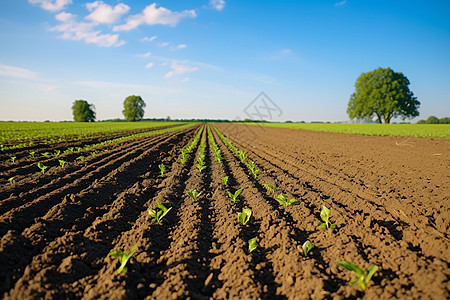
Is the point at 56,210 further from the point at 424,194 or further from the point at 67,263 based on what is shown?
the point at 424,194

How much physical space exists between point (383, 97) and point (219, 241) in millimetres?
57190

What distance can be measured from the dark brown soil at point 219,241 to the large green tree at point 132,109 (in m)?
99.0

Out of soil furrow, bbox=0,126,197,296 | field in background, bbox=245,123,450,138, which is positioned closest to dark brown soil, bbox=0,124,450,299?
soil furrow, bbox=0,126,197,296

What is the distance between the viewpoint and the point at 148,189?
605 cm

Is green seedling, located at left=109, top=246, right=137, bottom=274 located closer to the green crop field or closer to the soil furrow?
the soil furrow

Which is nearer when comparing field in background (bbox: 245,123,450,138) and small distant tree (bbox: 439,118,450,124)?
field in background (bbox: 245,123,450,138)

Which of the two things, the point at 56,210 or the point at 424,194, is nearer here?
the point at 56,210

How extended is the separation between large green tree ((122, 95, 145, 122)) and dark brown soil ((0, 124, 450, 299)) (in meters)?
99.0

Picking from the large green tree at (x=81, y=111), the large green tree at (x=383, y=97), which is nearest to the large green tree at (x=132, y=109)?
the large green tree at (x=81, y=111)

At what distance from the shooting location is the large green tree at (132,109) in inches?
3888

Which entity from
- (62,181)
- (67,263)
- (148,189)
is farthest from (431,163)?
(62,181)

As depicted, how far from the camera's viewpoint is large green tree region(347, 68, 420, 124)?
157ft

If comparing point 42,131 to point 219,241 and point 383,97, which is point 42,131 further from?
point 383,97

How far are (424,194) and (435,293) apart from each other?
4.25 meters
